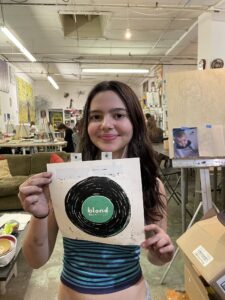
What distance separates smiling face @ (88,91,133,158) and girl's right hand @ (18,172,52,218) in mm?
201

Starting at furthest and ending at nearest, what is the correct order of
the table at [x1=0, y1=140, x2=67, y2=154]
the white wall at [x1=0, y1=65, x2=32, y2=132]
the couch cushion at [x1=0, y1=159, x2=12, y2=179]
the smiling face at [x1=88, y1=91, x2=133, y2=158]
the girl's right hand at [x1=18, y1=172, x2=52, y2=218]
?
the white wall at [x1=0, y1=65, x2=32, y2=132] → the table at [x1=0, y1=140, x2=67, y2=154] → the couch cushion at [x1=0, y1=159, x2=12, y2=179] → the smiling face at [x1=88, y1=91, x2=133, y2=158] → the girl's right hand at [x1=18, y1=172, x2=52, y2=218]

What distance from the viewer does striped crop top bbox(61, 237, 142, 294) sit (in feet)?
2.66

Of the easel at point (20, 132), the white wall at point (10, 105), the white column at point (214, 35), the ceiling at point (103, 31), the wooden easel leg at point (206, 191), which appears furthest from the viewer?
the white wall at point (10, 105)

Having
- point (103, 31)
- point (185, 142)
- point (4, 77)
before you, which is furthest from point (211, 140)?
point (4, 77)

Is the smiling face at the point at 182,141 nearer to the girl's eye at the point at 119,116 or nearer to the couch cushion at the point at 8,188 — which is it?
the girl's eye at the point at 119,116

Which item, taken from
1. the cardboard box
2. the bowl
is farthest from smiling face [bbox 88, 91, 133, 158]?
the bowl

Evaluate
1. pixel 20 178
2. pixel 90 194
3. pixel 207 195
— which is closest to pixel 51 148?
pixel 20 178

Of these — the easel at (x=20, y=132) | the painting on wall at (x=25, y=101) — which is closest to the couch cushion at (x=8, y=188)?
the easel at (x=20, y=132)

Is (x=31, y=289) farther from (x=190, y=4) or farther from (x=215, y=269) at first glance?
(x=190, y=4)

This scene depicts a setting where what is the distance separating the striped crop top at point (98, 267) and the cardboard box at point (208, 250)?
26.4 inches

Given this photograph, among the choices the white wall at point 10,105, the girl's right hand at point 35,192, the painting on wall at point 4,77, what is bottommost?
the girl's right hand at point 35,192

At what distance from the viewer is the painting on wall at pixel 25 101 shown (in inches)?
440

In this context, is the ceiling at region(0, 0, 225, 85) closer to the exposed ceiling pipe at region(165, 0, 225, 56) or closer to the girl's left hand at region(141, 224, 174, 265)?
the exposed ceiling pipe at region(165, 0, 225, 56)

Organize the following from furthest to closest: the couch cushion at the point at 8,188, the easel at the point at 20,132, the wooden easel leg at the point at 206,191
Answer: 1. the easel at the point at 20,132
2. the couch cushion at the point at 8,188
3. the wooden easel leg at the point at 206,191
